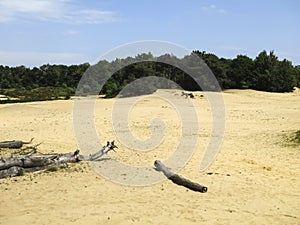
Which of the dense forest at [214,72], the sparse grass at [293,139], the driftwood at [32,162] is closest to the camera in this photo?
the driftwood at [32,162]

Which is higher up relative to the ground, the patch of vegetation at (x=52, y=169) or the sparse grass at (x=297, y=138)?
the sparse grass at (x=297, y=138)

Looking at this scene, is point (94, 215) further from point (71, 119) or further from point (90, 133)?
point (71, 119)

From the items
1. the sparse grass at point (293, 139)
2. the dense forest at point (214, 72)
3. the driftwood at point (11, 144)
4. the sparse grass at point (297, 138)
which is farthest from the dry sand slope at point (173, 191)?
the dense forest at point (214, 72)

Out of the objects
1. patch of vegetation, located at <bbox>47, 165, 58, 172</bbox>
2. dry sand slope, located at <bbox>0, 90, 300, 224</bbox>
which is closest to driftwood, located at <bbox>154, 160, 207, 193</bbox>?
dry sand slope, located at <bbox>0, 90, 300, 224</bbox>

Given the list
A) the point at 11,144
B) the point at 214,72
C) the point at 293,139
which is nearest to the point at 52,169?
the point at 11,144

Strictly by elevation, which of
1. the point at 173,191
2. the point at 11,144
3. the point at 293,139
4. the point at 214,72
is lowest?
the point at 173,191

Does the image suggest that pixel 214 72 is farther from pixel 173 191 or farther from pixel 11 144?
pixel 173 191

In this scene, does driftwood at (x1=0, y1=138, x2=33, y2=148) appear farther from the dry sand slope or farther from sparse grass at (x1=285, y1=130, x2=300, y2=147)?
sparse grass at (x1=285, y1=130, x2=300, y2=147)

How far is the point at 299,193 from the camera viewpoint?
796 cm

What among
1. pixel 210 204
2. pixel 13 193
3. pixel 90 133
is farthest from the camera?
pixel 90 133

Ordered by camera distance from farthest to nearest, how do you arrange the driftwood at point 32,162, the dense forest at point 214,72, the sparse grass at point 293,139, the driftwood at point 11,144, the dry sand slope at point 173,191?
1. the dense forest at point 214,72
2. the sparse grass at point 293,139
3. the driftwood at point 11,144
4. the driftwood at point 32,162
5. the dry sand slope at point 173,191

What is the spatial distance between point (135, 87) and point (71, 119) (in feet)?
42.5

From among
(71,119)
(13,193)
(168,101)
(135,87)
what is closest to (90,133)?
(71,119)

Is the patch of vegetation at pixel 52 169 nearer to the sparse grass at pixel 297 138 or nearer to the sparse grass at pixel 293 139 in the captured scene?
the sparse grass at pixel 293 139
